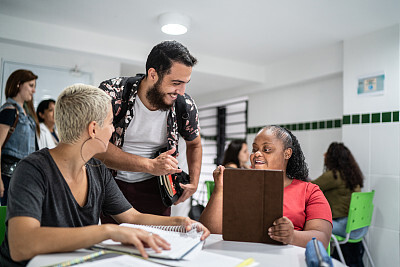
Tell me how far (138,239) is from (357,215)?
8.74ft

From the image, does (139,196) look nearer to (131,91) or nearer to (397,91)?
(131,91)

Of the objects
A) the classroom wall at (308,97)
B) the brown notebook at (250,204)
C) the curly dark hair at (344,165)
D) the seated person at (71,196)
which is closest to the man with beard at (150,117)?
the seated person at (71,196)

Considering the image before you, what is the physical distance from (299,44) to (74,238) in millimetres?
3790

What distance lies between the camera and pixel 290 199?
1.54 m

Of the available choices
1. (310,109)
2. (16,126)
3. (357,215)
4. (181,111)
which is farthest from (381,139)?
(16,126)

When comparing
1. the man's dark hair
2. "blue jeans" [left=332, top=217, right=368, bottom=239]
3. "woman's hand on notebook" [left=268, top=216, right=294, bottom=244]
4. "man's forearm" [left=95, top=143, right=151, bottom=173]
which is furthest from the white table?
"blue jeans" [left=332, top=217, right=368, bottom=239]

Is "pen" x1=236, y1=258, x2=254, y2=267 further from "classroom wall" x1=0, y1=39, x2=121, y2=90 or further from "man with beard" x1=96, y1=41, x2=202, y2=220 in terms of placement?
"classroom wall" x1=0, y1=39, x2=121, y2=90

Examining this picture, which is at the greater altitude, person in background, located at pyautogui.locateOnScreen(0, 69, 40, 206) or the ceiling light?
the ceiling light

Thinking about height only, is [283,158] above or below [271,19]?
below

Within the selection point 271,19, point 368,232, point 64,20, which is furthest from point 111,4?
point 368,232

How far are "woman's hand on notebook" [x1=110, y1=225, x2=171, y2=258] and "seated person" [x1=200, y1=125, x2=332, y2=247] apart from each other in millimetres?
370

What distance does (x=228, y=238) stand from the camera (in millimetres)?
1110

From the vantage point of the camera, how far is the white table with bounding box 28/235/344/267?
0.86 metres

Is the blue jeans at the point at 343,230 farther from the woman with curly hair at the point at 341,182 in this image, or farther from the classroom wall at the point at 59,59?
the classroom wall at the point at 59,59
